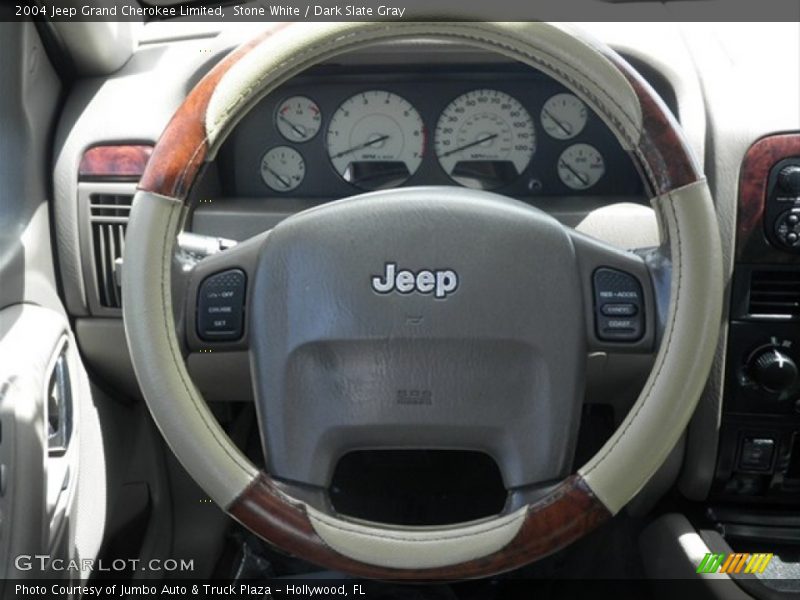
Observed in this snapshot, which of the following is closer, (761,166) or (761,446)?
(761,166)

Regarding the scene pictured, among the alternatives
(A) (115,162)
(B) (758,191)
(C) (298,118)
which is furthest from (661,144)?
(A) (115,162)

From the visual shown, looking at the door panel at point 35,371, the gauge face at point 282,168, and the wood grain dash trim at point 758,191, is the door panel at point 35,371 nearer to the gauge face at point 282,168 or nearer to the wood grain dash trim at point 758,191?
the gauge face at point 282,168

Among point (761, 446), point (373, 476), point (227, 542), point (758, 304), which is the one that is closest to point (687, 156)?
point (758, 304)

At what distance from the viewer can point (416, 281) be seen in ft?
4.02

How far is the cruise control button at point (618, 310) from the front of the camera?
125 cm

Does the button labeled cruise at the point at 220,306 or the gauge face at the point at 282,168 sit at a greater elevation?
the gauge face at the point at 282,168

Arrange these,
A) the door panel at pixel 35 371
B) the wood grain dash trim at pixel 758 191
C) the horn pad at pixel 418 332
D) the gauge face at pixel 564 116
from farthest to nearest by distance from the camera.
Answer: the gauge face at pixel 564 116, the wood grain dash trim at pixel 758 191, the door panel at pixel 35 371, the horn pad at pixel 418 332

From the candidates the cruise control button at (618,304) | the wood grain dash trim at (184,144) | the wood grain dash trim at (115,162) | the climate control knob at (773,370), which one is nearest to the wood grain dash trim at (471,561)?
the cruise control button at (618,304)

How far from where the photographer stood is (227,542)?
199 centimetres

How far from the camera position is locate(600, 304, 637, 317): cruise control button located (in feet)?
4.10

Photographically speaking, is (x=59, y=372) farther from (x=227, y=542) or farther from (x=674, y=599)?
(x=674, y=599)

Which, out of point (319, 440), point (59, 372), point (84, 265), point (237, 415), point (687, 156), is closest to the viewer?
point (687, 156)

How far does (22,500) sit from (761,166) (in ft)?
4.03

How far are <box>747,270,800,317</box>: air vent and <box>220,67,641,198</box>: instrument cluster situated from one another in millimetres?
267
